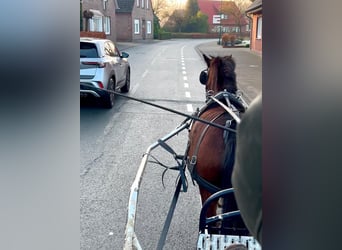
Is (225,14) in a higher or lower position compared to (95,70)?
higher

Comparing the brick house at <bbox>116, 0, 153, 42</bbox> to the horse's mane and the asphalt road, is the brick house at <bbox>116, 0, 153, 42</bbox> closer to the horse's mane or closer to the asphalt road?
the asphalt road

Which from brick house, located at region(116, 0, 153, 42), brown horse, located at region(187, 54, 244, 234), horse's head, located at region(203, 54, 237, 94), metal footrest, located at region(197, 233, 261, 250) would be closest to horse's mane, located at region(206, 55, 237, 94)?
horse's head, located at region(203, 54, 237, 94)

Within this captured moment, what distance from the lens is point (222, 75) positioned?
3.08 metres

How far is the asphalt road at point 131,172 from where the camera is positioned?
2.83 metres

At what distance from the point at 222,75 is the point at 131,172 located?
2011 mm

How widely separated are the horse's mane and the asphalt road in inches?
4.7

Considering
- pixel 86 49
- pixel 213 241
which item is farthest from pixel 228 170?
pixel 86 49

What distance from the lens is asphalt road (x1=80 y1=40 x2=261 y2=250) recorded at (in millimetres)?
2828

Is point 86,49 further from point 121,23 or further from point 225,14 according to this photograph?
point 121,23
